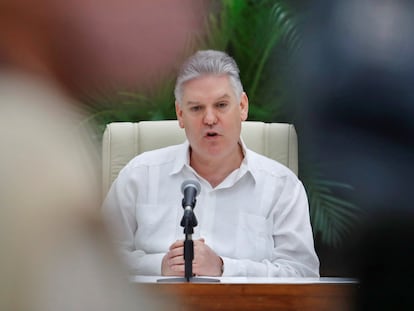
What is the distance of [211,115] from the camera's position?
155cm

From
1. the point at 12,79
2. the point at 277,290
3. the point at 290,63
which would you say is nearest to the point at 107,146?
the point at 290,63

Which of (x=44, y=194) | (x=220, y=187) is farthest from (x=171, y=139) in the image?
(x=44, y=194)

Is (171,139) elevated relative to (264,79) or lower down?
lower down

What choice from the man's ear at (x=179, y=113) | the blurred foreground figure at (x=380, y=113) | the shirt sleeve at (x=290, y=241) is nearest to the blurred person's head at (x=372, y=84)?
the blurred foreground figure at (x=380, y=113)

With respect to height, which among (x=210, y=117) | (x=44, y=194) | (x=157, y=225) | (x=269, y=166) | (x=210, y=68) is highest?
(x=210, y=68)

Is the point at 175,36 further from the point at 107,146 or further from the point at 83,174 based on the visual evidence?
the point at 107,146

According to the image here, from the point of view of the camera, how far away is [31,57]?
246mm

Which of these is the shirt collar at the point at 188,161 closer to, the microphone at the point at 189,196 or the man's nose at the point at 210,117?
the man's nose at the point at 210,117

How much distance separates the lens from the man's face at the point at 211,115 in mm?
1543

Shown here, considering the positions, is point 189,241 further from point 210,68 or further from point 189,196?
point 210,68

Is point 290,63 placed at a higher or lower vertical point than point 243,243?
higher

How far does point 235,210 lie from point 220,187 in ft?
0.21

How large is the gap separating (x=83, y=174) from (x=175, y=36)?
0.67ft

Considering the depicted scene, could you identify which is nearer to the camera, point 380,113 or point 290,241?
point 380,113
